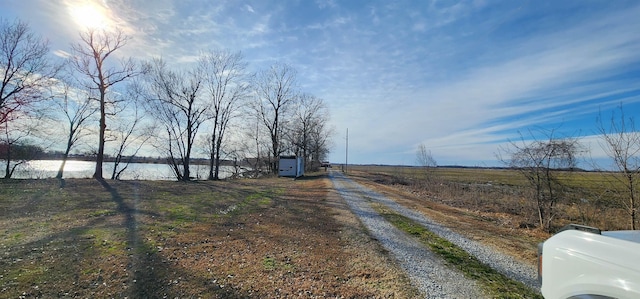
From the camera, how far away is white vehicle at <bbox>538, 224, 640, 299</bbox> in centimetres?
175

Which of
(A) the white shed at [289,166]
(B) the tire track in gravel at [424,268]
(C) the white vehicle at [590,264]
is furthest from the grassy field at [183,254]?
(A) the white shed at [289,166]

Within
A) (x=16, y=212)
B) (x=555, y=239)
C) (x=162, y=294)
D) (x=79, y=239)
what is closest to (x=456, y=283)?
(x=555, y=239)

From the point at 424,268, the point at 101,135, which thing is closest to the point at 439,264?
the point at 424,268

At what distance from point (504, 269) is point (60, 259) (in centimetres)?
800

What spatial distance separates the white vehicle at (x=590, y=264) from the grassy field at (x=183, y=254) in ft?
7.01

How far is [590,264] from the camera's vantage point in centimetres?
197

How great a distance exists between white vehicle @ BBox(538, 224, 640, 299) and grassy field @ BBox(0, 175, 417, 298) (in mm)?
2138

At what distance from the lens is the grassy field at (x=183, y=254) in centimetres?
411

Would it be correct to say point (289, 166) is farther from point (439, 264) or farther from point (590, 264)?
point (590, 264)

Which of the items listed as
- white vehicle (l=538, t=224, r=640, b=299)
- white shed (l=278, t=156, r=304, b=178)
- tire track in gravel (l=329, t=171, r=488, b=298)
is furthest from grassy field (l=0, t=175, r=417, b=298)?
white shed (l=278, t=156, r=304, b=178)

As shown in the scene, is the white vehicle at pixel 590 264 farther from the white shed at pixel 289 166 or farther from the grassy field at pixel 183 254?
the white shed at pixel 289 166

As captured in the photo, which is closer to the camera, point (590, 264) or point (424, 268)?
point (590, 264)

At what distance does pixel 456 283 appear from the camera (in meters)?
4.45

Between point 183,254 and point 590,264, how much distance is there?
5.96 m
